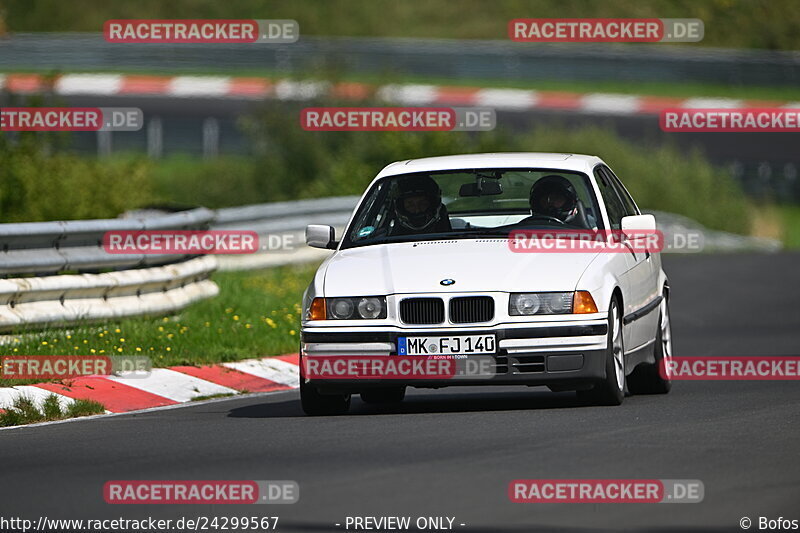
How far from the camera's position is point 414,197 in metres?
11.8

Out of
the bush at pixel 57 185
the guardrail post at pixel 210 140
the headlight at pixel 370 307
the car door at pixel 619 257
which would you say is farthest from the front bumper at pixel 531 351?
the guardrail post at pixel 210 140

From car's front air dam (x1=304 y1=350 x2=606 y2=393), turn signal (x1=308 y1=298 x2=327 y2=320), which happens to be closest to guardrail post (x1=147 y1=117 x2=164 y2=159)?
turn signal (x1=308 y1=298 x2=327 y2=320)

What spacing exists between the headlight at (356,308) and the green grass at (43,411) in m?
1.93

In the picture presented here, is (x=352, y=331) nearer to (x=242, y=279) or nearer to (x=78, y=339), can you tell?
(x=78, y=339)

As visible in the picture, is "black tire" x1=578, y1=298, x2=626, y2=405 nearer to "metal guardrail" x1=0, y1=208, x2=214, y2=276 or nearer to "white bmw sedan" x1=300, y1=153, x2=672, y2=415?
"white bmw sedan" x1=300, y1=153, x2=672, y2=415

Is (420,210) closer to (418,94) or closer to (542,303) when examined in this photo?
(542,303)

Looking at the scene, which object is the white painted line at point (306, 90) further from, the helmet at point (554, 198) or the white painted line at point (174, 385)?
the helmet at point (554, 198)

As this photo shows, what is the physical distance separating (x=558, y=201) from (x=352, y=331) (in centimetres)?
190

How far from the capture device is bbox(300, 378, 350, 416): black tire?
35.7 ft

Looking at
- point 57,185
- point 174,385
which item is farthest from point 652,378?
point 57,185

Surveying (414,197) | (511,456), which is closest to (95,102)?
(414,197)

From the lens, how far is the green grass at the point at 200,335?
13.5 m

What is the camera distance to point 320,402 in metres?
11.0

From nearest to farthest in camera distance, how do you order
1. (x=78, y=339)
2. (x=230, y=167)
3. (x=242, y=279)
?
(x=78, y=339)
(x=242, y=279)
(x=230, y=167)
